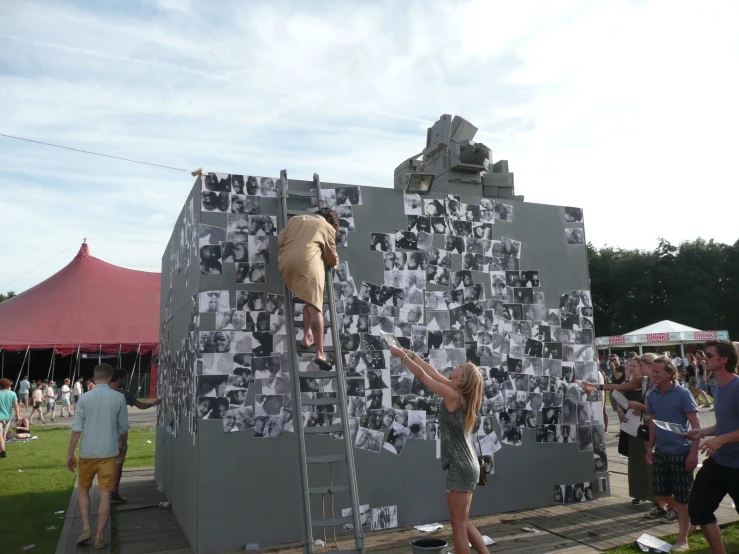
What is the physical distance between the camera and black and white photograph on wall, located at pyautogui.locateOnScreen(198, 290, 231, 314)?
18.7ft

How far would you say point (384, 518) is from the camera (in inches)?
240

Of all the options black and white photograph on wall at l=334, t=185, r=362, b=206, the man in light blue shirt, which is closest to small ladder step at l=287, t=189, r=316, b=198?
black and white photograph on wall at l=334, t=185, r=362, b=206

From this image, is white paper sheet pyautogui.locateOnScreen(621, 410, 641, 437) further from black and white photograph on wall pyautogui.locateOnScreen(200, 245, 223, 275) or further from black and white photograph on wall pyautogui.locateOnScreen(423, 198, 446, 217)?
black and white photograph on wall pyautogui.locateOnScreen(200, 245, 223, 275)

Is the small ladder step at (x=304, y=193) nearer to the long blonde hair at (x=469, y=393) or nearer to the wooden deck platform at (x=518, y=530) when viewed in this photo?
the long blonde hair at (x=469, y=393)

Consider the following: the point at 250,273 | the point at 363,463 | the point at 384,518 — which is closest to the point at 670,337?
the point at 384,518

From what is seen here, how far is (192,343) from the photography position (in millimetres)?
6094

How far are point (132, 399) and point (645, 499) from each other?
661cm

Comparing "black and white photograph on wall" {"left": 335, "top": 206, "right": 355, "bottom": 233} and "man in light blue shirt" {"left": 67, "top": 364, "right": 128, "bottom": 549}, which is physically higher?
"black and white photograph on wall" {"left": 335, "top": 206, "right": 355, "bottom": 233}

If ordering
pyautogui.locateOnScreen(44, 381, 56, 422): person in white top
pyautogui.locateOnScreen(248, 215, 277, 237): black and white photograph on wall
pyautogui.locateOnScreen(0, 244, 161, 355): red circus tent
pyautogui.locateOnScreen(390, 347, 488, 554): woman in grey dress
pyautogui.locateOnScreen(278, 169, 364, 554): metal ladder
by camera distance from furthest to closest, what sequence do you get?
pyautogui.locateOnScreen(0, 244, 161, 355): red circus tent, pyautogui.locateOnScreen(44, 381, 56, 422): person in white top, pyautogui.locateOnScreen(248, 215, 277, 237): black and white photograph on wall, pyautogui.locateOnScreen(278, 169, 364, 554): metal ladder, pyautogui.locateOnScreen(390, 347, 488, 554): woman in grey dress

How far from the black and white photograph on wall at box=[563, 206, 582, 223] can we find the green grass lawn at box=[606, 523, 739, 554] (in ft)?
12.6

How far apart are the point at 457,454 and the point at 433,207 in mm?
3273

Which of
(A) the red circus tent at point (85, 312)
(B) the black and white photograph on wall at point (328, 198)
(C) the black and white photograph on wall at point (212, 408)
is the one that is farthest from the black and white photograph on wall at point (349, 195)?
(A) the red circus tent at point (85, 312)

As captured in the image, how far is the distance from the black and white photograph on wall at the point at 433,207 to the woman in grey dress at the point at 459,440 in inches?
107

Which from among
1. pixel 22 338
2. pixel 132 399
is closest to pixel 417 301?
pixel 132 399
